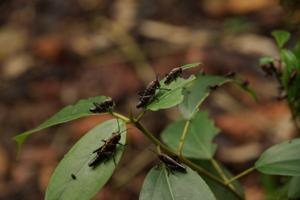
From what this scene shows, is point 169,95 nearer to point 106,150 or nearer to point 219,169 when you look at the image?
point 106,150

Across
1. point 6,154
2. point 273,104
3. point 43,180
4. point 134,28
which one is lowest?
point 273,104

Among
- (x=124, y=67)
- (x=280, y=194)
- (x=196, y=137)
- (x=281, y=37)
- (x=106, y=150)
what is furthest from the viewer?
(x=124, y=67)

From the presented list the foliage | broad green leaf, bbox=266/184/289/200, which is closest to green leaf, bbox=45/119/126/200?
the foliage

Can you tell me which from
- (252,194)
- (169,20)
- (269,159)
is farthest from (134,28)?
(269,159)

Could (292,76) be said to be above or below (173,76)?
below

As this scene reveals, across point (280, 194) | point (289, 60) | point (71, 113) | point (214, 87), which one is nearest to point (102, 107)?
point (71, 113)

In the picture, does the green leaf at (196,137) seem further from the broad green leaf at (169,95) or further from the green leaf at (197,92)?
the broad green leaf at (169,95)

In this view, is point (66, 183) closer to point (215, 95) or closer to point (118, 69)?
point (215, 95)

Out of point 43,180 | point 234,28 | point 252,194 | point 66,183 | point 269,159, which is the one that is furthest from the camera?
point 234,28
